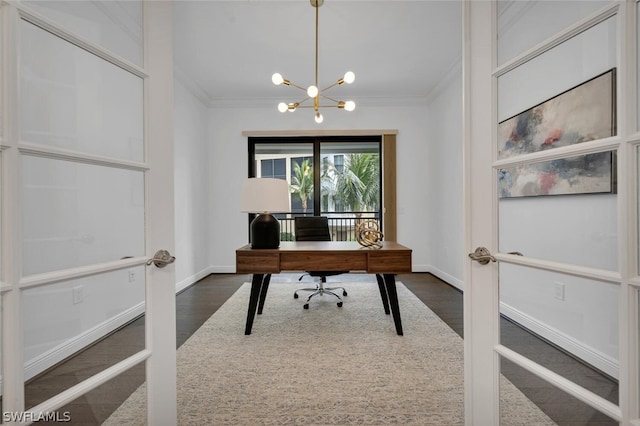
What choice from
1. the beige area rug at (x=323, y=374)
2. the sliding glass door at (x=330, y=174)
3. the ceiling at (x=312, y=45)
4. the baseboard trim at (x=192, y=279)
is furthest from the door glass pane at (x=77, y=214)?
the sliding glass door at (x=330, y=174)

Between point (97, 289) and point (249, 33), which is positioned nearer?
point (97, 289)

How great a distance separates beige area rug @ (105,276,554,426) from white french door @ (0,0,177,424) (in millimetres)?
257

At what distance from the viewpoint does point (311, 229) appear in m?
3.56

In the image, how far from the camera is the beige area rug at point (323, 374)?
55.7 inches

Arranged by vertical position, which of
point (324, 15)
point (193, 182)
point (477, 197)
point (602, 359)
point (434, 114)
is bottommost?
point (602, 359)

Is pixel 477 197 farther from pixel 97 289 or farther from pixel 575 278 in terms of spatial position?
pixel 97 289

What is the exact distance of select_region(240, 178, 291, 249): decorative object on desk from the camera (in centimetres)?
238

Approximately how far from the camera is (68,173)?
82 cm

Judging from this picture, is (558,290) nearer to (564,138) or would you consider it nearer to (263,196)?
(564,138)

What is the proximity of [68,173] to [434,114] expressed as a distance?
4789mm

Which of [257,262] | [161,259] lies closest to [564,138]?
[161,259]

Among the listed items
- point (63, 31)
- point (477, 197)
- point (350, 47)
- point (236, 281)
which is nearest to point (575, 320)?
point (477, 197)

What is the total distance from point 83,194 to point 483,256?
1292 millimetres

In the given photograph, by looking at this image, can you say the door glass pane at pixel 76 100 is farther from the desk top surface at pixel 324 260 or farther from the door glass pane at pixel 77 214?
the desk top surface at pixel 324 260
